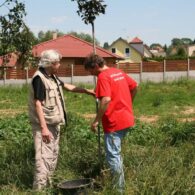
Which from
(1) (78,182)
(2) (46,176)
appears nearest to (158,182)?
(1) (78,182)

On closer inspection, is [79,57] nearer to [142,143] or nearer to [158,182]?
[142,143]

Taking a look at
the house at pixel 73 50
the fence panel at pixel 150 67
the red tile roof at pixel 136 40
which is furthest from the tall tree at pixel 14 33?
the red tile roof at pixel 136 40

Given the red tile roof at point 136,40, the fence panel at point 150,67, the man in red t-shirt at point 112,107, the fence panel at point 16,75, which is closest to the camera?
the man in red t-shirt at point 112,107

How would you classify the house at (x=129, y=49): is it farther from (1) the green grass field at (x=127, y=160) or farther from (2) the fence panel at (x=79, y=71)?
(1) the green grass field at (x=127, y=160)

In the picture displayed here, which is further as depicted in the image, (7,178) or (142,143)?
(142,143)

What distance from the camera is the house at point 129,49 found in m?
73.3

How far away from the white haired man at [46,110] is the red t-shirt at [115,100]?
1.78ft

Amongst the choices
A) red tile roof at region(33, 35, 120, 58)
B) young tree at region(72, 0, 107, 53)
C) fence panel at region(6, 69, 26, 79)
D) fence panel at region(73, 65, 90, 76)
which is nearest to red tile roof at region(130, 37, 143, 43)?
red tile roof at region(33, 35, 120, 58)

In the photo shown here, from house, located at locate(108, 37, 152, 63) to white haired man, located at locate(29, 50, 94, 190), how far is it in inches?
2566

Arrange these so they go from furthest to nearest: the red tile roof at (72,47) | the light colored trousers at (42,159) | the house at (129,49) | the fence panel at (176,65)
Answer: the house at (129,49)
the red tile roof at (72,47)
the fence panel at (176,65)
the light colored trousers at (42,159)

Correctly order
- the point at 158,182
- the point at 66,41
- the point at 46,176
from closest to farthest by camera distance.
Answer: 1. the point at 158,182
2. the point at 46,176
3. the point at 66,41

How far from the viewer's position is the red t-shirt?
518cm

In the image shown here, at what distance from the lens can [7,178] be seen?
580 cm

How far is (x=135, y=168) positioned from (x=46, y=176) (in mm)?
1013
